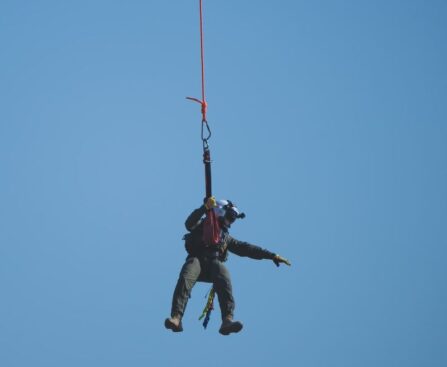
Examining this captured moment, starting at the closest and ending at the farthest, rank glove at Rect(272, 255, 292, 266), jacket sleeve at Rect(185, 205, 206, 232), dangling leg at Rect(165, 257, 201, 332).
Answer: dangling leg at Rect(165, 257, 201, 332), jacket sleeve at Rect(185, 205, 206, 232), glove at Rect(272, 255, 292, 266)

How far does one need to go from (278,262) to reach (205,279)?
3.92 feet

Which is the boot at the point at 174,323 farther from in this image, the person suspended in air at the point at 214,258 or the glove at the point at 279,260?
the glove at the point at 279,260

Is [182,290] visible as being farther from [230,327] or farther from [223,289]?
[230,327]

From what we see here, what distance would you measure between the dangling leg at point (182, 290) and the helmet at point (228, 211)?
0.76 m

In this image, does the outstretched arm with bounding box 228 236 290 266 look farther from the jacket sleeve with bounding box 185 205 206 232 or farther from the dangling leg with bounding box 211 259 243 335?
the jacket sleeve with bounding box 185 205 206 232

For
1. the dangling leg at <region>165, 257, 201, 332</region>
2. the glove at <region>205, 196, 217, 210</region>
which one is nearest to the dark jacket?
the glove at <region>205, 196, 217, 210</region>

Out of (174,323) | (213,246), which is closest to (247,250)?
(213,246)

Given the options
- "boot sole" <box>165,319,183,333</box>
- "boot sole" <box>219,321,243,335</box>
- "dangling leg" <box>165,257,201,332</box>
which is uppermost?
"dangling leg" <box>165,257,201,332</box>

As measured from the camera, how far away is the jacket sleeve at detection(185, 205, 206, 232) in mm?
13695

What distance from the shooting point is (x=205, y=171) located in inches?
519

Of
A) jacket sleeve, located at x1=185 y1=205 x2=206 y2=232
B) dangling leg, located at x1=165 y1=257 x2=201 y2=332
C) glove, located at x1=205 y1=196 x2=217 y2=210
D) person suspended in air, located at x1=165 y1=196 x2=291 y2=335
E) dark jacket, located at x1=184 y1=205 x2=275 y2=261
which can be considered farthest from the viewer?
dark jacket, located at x1=184 y1=205 x2=275 y2=261

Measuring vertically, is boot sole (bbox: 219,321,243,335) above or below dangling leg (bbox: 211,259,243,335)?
below

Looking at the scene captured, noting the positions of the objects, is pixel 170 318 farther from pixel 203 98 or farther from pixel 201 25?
pixel 201 25

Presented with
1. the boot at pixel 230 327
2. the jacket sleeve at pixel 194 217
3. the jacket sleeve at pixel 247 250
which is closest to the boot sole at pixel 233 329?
the boot at pixel 230 327
